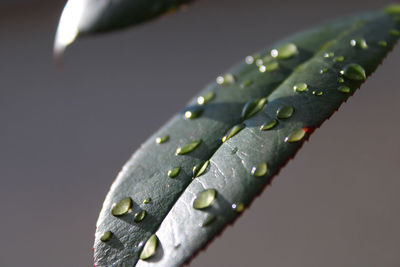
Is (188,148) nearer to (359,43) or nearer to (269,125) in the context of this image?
(269,125)

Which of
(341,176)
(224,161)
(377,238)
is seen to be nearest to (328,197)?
(341,176)

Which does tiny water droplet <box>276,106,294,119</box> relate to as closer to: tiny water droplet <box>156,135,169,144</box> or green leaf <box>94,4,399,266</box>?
green leaf <box>94,4,399,266</box>

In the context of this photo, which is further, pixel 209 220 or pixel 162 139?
pixel 162 139

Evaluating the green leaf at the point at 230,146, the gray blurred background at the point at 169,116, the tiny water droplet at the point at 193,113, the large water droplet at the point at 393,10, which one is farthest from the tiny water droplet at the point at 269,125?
the gray blurred background at the point at 169,116

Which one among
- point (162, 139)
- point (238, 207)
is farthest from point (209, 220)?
point (162, 139)

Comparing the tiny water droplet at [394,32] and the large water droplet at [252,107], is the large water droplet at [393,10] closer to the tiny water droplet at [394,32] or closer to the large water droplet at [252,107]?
the tiny water droplet at [394,32]

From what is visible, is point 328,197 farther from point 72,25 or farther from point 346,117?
point 72,25
